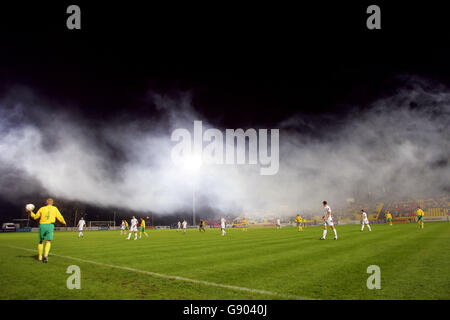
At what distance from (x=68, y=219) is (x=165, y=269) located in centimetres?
7203

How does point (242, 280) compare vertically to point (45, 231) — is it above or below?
below

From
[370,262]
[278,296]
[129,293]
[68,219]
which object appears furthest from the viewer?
[68,219]

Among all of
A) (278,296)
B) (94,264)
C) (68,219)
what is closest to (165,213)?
(68,219)

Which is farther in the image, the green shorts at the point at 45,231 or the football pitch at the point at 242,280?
the green shorts at the point at 45,231

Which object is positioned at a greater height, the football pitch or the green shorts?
the green shorts

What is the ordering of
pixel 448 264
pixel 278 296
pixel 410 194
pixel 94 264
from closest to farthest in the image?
1. pixel 278 296
2. pixel 448 264
3. pixel 94 264
4. pixel 410 194

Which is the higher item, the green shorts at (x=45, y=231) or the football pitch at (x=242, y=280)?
the green shorts at (x=45, y=231)

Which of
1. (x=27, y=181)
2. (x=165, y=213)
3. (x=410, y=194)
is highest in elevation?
(x=27, y=181)

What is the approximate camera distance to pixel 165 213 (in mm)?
79312

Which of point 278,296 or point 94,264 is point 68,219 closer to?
point 94,264

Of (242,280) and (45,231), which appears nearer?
(242,280)

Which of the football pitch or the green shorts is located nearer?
the football pitch

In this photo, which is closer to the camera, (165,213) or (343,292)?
(343,292)
